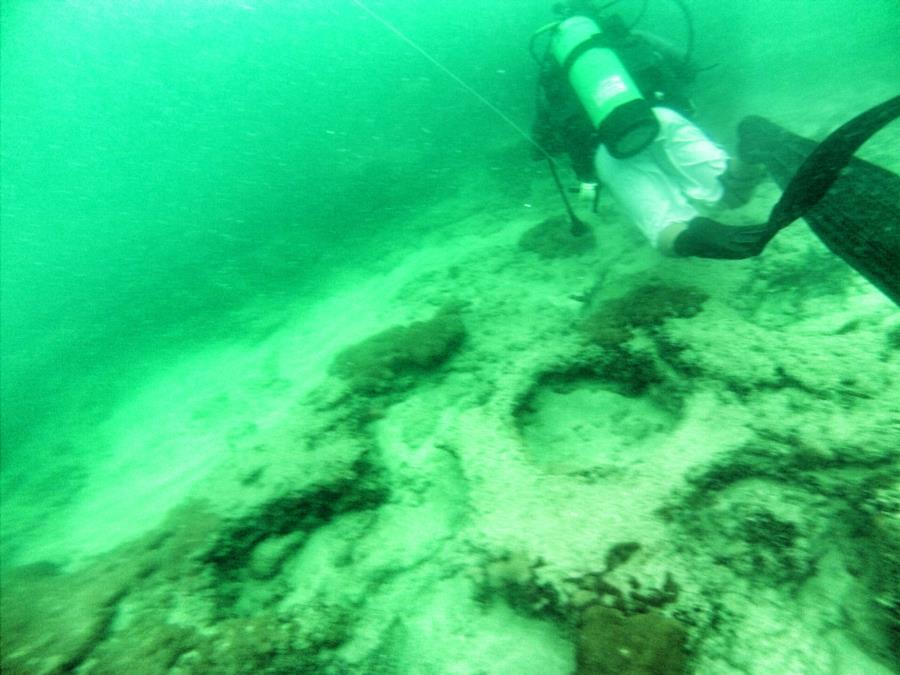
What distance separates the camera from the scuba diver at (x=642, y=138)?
335 cm

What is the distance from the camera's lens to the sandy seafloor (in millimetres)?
1680

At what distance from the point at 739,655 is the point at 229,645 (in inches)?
89.5

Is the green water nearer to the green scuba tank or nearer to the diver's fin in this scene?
the diver's fin

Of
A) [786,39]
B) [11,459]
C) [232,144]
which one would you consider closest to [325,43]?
[232,144]

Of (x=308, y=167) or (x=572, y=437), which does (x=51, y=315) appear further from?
(x=572, y=437)

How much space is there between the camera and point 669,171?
3936 mm

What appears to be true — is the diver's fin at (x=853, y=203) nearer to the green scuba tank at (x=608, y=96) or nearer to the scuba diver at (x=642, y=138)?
the scuba diver at (x=642, y=138)

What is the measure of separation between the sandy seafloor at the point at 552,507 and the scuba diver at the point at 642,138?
43cm

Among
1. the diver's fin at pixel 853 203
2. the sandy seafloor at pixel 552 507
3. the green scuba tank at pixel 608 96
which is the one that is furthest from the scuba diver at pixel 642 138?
the sandy seafloor at pixel 552 507

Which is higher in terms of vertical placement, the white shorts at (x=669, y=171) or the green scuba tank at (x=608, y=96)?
the green scuba tank at (x=608, y=96)

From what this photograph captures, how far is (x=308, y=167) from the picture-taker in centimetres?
1475

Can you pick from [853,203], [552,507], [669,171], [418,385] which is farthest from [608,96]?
[552,507]

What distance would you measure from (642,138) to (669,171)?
586 mm

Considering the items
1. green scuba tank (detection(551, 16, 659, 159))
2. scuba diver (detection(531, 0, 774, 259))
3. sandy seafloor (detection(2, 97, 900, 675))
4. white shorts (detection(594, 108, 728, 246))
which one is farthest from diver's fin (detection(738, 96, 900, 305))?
green scuba tank (detection(551, 16, 659, 159))
